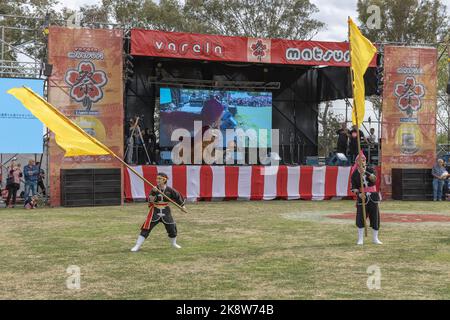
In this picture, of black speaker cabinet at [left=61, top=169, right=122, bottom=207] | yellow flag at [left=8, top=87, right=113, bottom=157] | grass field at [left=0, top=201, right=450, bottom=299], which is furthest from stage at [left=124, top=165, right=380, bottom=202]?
yellow flag at [left=8, top=87, right=113, bottom=157]

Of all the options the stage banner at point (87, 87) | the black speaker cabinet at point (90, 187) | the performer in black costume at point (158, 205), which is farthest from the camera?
the stage banner at point (87, 87)

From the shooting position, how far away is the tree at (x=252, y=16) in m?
43.0

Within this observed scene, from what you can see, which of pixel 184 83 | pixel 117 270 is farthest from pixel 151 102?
pixel 117 270

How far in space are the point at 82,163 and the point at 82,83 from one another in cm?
263

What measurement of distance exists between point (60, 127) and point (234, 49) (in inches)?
528

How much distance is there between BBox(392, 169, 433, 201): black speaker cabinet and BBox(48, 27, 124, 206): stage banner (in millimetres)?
10264

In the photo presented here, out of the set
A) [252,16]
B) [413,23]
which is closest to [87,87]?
[252,16]

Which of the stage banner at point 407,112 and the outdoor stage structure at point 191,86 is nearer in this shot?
the outdoor stage structure at point 191,86

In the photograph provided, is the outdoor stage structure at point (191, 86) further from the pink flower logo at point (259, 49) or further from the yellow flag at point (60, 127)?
the yellow flag at point (60, 127)

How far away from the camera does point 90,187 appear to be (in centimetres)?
2048

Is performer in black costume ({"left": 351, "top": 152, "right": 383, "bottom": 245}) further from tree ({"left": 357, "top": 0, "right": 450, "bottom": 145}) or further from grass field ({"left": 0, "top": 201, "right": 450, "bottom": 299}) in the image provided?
tree ({"left": 357, "top": 0, "right": 450, "bottom": 145})

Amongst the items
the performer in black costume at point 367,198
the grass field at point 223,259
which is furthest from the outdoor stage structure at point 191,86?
the performer in black costume at point 367,198

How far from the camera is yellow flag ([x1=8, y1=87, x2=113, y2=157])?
9078 mm

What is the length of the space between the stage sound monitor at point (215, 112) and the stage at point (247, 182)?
10.8 ft
